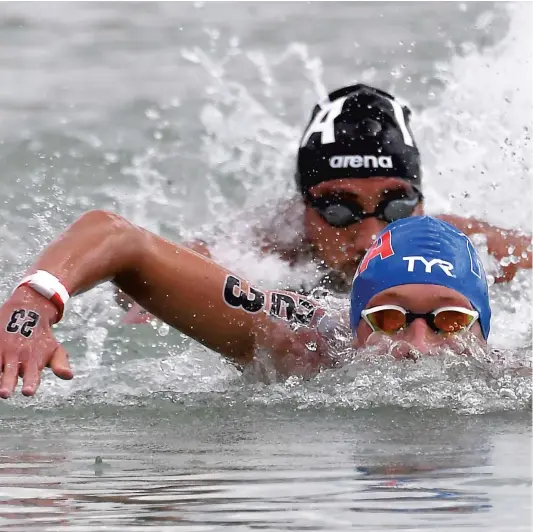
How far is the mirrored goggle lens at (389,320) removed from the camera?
4949mm

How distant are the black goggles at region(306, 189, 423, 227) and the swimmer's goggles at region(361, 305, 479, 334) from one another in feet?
5.64

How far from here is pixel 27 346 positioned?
3879 millimetres

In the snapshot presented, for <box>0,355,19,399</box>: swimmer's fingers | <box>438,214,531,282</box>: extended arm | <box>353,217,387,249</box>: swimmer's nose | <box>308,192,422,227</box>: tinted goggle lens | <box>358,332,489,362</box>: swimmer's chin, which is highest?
<box>438,214,531,282</box>: extended arm

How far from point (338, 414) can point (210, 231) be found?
122 inches

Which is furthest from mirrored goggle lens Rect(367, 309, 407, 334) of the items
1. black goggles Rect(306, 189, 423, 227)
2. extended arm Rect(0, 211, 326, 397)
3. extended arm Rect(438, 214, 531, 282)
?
extended arm Rect(438, 214, 531, 282)

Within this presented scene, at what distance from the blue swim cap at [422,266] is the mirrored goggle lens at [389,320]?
0.36ft

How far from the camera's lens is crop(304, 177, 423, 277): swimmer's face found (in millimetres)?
6621

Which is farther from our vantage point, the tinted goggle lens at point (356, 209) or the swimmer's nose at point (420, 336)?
the tinted goggle lens at point (356, 209)

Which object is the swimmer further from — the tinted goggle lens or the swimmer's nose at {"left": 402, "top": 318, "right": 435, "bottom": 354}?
the swimmer's nose at {"left": 402, "top": 318, "right": 435, "bottom": 354}

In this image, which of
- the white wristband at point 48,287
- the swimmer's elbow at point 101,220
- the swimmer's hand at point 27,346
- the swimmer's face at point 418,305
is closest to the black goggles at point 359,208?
the swimmer's face at point 418,305

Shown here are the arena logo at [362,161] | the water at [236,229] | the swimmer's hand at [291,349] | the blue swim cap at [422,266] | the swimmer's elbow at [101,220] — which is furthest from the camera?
the arena logo at [362,161]

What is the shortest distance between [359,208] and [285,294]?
4.67 ft

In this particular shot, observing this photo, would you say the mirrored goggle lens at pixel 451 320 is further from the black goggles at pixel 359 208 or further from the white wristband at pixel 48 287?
the black goggles at pixel 359 208

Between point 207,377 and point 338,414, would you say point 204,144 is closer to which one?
point 207,377
